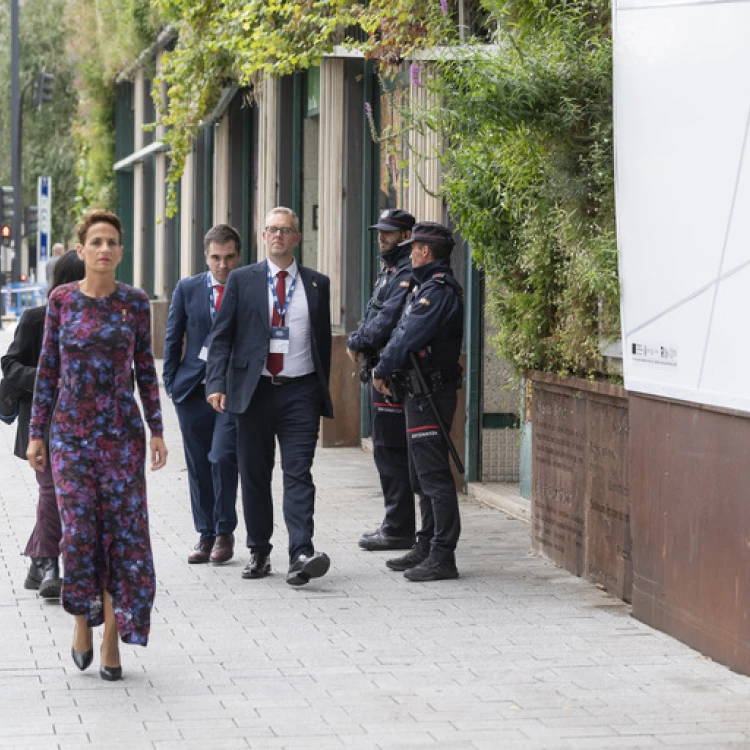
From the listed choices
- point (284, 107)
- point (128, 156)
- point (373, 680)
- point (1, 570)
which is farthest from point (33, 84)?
point (373, 680)

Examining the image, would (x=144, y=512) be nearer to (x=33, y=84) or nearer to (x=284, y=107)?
(x=284, y=107)

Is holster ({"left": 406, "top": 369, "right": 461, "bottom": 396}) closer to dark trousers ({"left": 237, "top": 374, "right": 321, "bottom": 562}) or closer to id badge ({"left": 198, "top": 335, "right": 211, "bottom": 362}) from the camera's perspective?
dark trousers ({"left": 237, "top": 374, "right": 321, "bottom": 562})

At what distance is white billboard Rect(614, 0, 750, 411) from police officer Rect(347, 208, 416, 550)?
1959 millimetres

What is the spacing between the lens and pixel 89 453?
263 inches

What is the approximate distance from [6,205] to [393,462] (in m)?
35.0

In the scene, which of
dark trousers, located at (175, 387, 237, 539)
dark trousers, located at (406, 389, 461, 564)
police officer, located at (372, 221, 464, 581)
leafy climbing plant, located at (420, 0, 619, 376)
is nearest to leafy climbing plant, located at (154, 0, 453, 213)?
leafy climbing plant, located at (420, 0, 619, 376)

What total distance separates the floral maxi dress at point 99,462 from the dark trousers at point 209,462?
8.63 ft

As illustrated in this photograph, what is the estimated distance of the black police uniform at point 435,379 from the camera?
8.80 m

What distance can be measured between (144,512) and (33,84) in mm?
43724

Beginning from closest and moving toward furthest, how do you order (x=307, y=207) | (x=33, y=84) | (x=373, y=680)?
(x=373, y=680) → (x=307, y=207) → (x=33, y=84)

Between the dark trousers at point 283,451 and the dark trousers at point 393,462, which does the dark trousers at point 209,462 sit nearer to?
the dark trousers at point 283,451

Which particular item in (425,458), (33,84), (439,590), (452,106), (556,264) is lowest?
(439,590)

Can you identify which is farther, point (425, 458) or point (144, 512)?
point (425, 458)

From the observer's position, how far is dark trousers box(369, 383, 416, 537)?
977 centimetres
